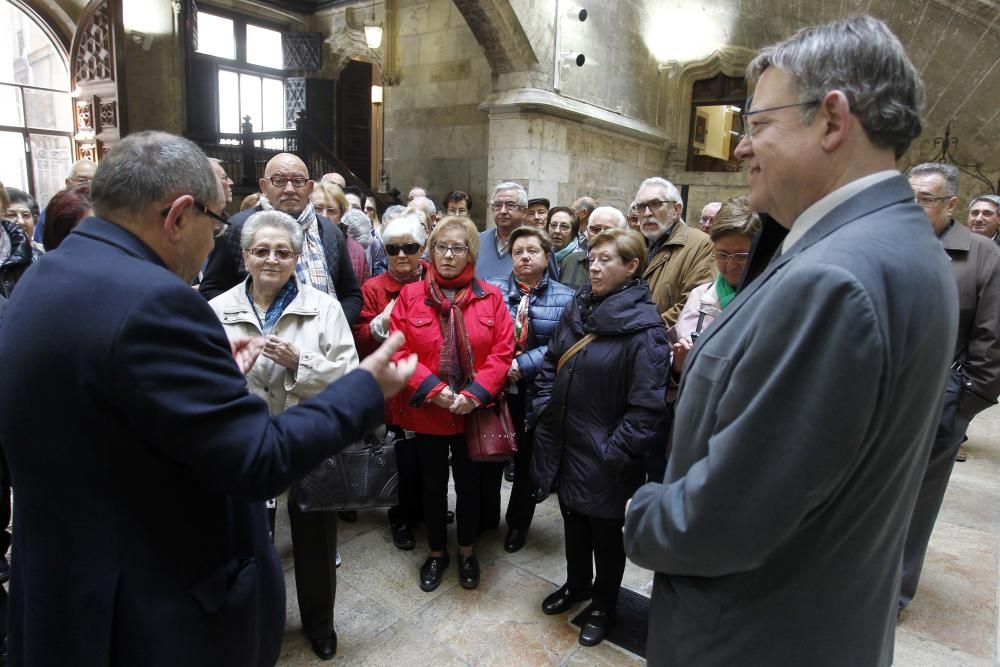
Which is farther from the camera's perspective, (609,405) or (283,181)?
(283,181)

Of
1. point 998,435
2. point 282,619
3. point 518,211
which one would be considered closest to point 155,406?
point 282,619

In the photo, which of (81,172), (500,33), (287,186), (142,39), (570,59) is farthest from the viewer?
(142,39)

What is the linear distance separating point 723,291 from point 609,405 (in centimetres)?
65

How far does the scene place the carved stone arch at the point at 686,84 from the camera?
413 inches

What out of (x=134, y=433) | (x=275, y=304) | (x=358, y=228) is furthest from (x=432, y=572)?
(x=358, y=228)

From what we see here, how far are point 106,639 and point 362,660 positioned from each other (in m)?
1.44

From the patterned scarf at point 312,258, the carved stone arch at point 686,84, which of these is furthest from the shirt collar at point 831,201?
the carved stone arch at point 686,84

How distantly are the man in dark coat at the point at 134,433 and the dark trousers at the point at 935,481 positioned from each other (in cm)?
243

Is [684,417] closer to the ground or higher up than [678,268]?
closer to the ground

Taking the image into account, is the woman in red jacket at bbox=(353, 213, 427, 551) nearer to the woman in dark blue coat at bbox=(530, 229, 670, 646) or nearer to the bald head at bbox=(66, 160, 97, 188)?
the woman in dark blue coat at bbox=(530, 229, 670, 646)

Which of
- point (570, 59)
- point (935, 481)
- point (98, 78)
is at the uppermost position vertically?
Answer: point (570, 59)

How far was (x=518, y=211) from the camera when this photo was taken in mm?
3895

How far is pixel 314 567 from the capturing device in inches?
90.9

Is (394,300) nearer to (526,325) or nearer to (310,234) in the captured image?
(310,234)
